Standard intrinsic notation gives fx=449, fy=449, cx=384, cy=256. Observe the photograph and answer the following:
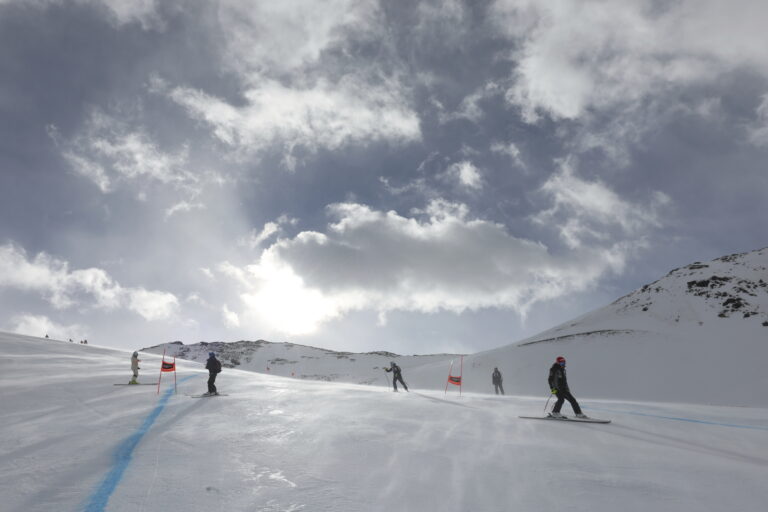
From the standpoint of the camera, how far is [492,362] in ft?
182

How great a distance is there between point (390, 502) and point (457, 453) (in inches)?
97.8

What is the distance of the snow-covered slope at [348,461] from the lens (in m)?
5.20

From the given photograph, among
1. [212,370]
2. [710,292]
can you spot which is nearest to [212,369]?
[212,370]

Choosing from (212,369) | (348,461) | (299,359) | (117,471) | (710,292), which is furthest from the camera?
(299,359)

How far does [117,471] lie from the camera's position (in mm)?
5863

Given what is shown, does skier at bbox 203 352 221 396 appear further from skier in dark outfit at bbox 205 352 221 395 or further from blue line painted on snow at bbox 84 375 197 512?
blue line painted on snow at bbox 84 375 197 512

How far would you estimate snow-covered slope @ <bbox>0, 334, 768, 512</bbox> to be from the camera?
5.20 meters

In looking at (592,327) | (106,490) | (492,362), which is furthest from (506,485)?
(592,327)

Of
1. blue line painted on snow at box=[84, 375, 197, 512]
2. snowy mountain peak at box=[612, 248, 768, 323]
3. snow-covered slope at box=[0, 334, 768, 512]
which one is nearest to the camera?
blue line painted on snow at box=[84, 375, 197, 512]

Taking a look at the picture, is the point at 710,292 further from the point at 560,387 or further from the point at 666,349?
the point at 560,387

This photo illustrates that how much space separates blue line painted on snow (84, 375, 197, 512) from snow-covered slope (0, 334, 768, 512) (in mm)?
21

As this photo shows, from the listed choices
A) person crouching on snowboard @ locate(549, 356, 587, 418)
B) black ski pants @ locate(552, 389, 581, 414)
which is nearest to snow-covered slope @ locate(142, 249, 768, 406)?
person crouching on snowboard @ locate(549, 356, 587, 418)

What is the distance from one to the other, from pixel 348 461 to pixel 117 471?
3082 mm

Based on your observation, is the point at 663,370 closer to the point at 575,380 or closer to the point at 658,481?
the point at 575,380
